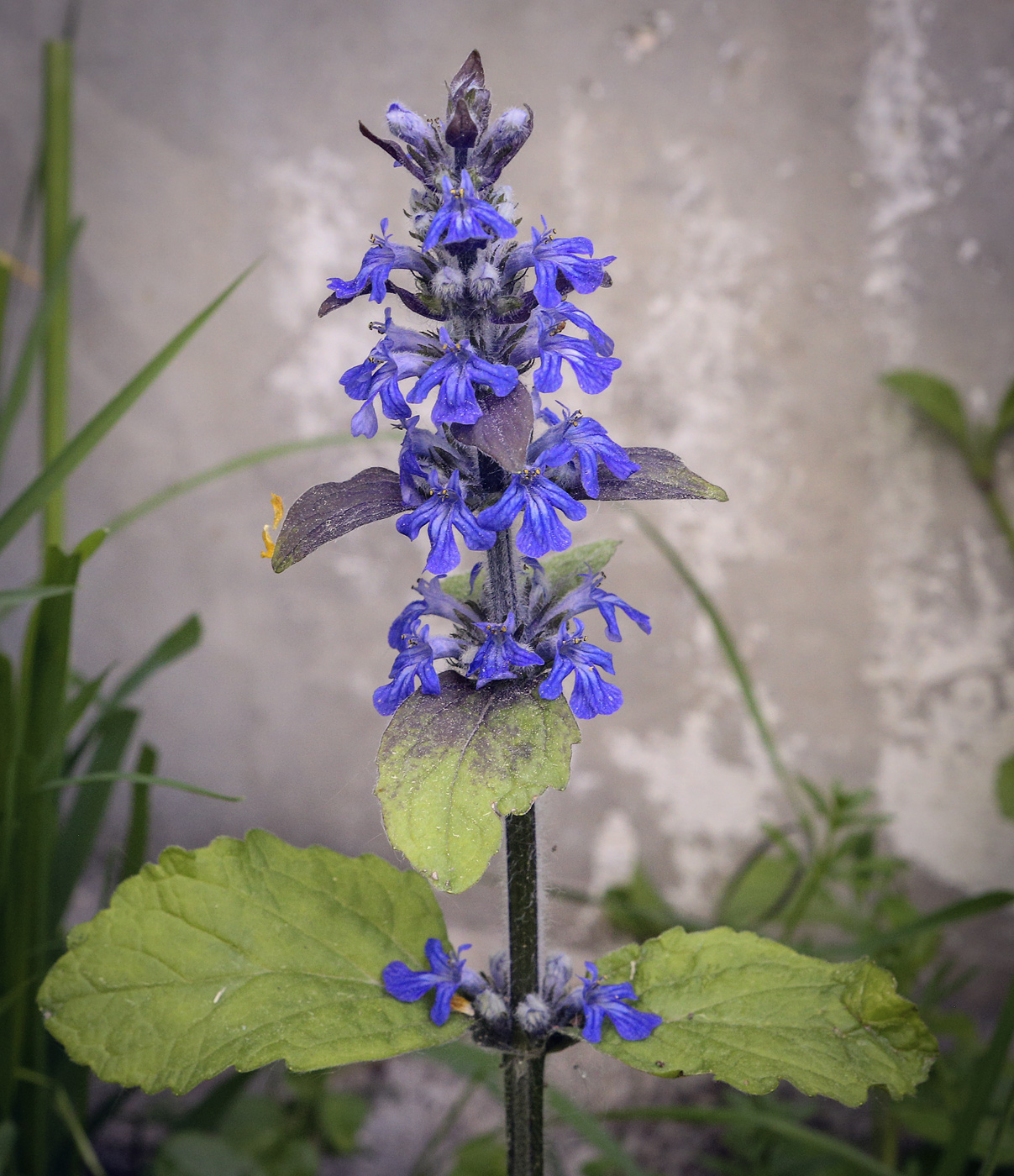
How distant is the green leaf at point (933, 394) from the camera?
1.58 metres

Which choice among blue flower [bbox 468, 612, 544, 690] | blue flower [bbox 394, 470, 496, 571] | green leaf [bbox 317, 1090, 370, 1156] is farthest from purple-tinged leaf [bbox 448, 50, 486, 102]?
green leaf [bbox 317, 1090, 370, 1156]

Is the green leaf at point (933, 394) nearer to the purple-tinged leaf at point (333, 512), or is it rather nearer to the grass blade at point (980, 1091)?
the grass blade at point (980, 1091)

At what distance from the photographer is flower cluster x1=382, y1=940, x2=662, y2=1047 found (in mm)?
738

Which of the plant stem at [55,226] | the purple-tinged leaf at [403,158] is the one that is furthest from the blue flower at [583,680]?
the plant stem at [55,226]

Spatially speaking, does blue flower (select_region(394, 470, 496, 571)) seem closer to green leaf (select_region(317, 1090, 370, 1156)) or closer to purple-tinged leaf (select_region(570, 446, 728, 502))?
purple-tinged leaf (select_region(570, 446, 728, 502))

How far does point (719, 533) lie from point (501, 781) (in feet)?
4.14

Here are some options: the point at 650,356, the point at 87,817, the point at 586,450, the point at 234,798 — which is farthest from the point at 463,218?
the point at 650,356

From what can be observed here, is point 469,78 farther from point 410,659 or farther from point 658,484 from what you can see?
point 410,659

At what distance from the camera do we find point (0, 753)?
3.39 ft

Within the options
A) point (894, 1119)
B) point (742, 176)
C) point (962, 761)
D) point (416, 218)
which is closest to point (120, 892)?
point (416, 218)

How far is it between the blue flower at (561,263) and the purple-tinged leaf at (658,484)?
4.9 inches

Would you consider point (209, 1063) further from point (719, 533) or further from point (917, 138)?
point (917, 138)

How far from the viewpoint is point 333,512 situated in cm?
63

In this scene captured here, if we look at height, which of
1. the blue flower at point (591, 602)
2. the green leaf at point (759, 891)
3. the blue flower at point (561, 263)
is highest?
the blue flower at point (561, 263)
